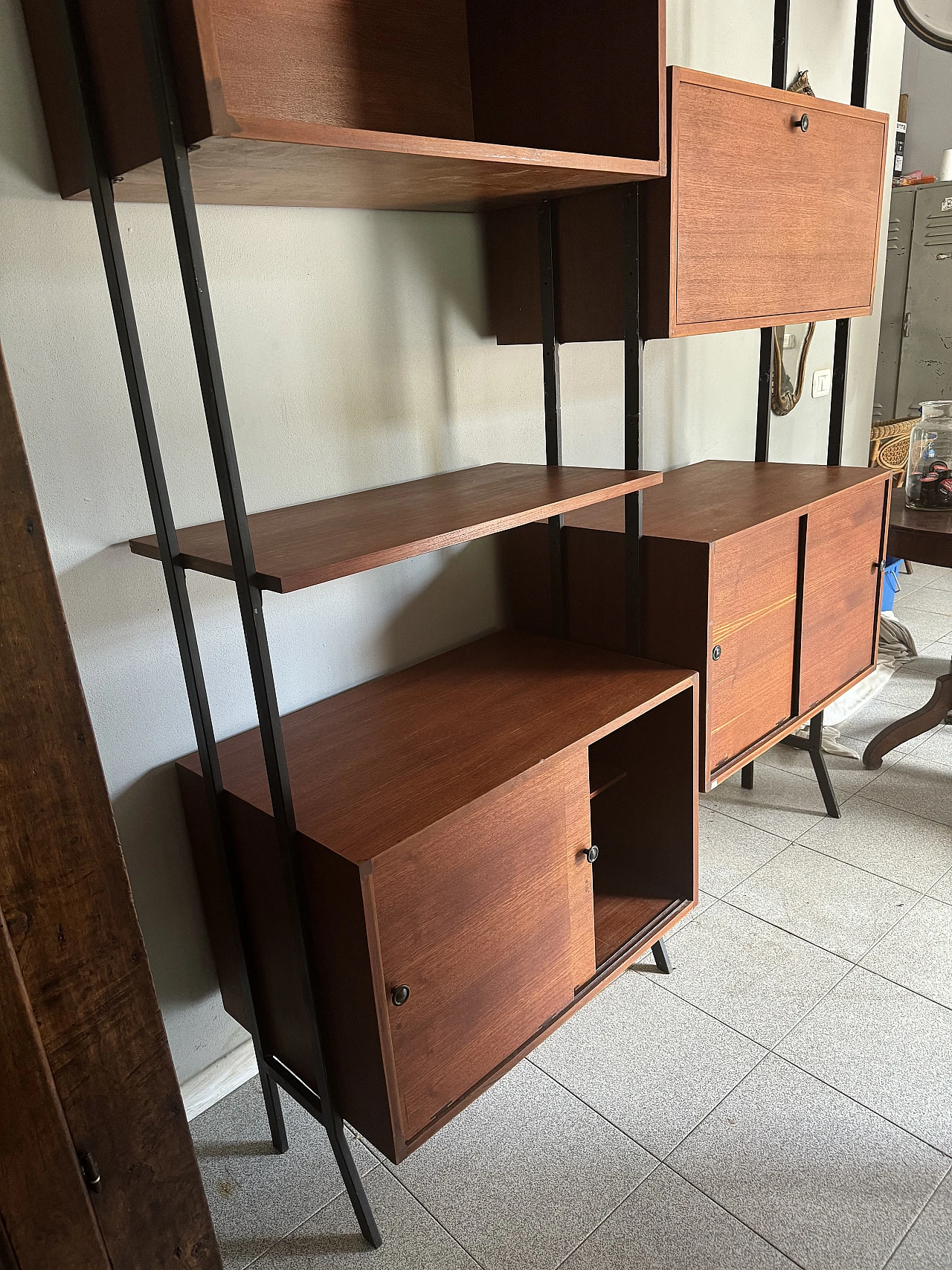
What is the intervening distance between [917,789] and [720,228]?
5.60 ft

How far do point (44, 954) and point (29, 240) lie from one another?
898 millimetres

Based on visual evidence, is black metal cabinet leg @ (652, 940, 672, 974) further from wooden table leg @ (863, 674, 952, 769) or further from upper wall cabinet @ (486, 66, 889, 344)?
upper wall cabinet @ (486, 66, 889, 344)

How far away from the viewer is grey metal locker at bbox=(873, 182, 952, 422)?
4352 mm

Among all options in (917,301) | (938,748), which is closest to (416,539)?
(938,748)

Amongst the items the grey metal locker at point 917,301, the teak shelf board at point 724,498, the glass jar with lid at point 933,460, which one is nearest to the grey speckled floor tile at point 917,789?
the glass jar with lid at point 933,460

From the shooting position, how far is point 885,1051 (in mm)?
1672

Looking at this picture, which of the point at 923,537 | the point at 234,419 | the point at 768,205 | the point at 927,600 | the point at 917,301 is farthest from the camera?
the point at 917,301

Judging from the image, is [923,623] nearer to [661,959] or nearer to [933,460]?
[933,460]

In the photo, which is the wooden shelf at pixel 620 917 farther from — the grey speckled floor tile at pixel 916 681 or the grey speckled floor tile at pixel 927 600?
the grey speckled floor tile at pixel 927 600

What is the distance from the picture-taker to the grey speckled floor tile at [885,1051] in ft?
5.10

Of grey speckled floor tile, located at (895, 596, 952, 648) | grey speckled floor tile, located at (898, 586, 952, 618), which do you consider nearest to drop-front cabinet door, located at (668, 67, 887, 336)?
grey speckled floor tile, located at (895, 596, 952, 648)

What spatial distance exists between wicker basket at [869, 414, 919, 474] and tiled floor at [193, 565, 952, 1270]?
2150mm

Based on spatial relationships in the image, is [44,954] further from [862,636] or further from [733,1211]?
[862,636]

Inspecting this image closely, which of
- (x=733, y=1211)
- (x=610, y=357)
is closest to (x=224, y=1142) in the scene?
(x=733, y=1211)
